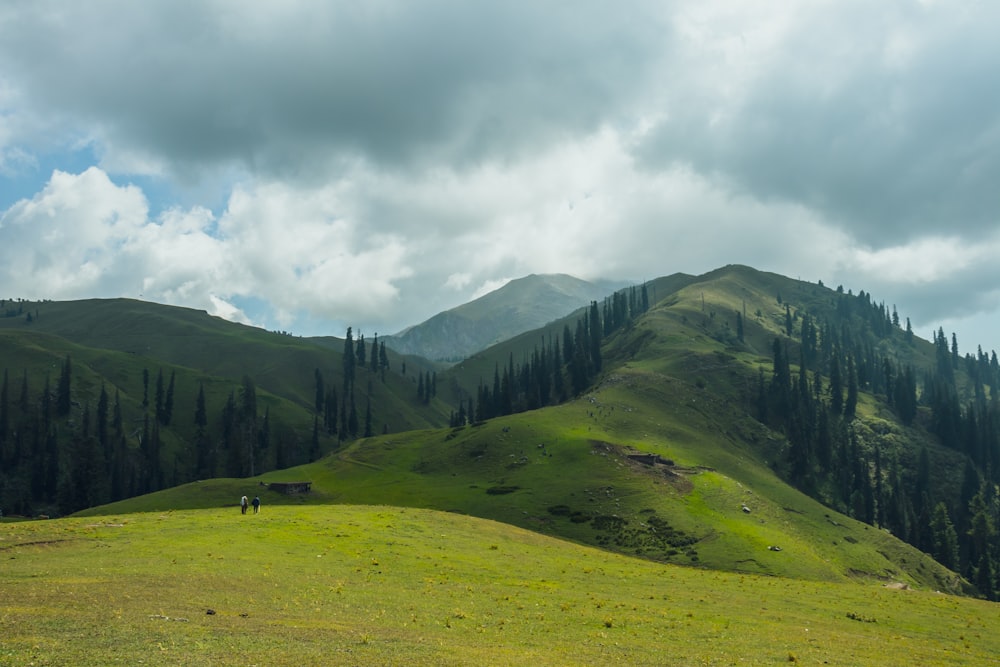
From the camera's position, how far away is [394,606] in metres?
37.8

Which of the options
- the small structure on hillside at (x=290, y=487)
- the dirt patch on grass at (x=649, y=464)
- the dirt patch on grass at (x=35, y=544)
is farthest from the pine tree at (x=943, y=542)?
the dirt patch on grass at (x=35, y=544)

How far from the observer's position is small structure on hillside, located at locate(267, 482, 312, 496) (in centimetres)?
12206

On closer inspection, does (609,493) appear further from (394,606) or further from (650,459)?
(394,606)

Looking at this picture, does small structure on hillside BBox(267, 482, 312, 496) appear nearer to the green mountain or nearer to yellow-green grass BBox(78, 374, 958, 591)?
the green mountain

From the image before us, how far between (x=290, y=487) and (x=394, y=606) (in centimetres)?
9183

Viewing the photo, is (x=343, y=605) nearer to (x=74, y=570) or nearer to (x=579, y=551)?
(x=74, y=570)

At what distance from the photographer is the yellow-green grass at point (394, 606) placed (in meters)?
26.9

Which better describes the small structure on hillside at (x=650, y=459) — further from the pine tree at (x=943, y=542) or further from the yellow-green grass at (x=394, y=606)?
the pine tree at (x=943, y=542)

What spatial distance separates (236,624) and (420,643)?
26.2 feet

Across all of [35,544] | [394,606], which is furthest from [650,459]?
[35,544]

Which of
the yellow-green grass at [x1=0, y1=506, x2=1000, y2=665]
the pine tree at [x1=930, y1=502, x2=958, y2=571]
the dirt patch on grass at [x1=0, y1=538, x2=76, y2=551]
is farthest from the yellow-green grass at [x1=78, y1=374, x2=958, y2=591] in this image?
the dirt patch on grass at [x1=0, y1=538, x2=76, y2=551]

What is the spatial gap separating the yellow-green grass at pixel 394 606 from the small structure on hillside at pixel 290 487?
5255 cm

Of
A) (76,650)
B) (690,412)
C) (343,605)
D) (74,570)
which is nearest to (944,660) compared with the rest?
(343,605)

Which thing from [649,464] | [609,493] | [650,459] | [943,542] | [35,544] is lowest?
[943,542]
